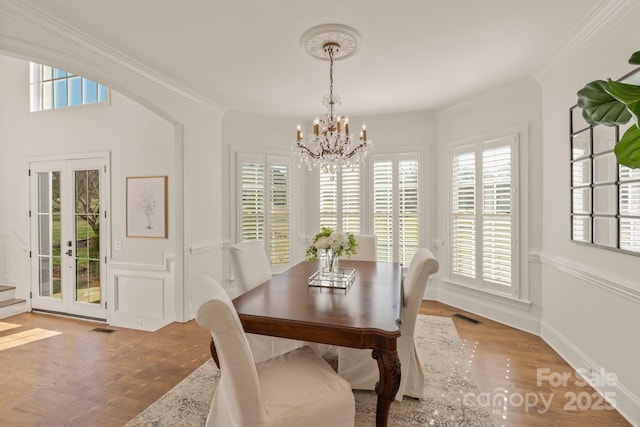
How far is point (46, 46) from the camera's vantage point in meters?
2.37

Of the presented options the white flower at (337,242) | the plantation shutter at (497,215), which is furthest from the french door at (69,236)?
the plantation shutter at (497,215)

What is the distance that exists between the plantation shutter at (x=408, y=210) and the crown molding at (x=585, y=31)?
1954 millimetres

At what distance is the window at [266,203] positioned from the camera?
15.9 ft

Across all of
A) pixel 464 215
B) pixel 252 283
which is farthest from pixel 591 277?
pixel 252 283

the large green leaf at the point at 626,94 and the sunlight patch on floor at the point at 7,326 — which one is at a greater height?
the large green leaf at the point at 626,94

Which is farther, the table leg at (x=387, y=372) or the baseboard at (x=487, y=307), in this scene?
the baseboard at (x=487, y=307)

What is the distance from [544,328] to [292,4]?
384cm

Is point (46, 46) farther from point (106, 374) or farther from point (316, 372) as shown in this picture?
point (316, 372)

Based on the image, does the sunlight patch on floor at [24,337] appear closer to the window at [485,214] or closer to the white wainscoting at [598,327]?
the window at [485,214]

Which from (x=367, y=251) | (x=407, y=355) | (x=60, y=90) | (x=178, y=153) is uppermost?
(x=60, y=90)

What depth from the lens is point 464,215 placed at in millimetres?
4277

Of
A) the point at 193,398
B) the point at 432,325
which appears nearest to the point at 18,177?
the point at 193,398

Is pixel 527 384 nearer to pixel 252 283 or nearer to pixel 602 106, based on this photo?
pixel 602 106

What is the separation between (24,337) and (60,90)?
136 inches
